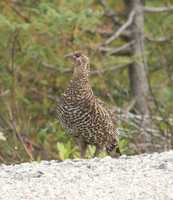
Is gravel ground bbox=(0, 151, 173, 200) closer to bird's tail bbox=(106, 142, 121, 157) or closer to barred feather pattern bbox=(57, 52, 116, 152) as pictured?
barred feather pattern bbox=(57, 52, 116, 152)

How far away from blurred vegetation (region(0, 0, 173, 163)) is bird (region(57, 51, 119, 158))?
0.73m

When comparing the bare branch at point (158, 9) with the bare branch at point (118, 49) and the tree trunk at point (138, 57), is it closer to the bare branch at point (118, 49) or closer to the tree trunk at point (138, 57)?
the tree trunk at point (138, 57)

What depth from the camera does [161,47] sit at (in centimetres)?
1700

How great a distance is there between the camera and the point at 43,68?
15094 millimetres

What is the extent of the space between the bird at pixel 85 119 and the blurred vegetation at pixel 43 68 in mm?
727

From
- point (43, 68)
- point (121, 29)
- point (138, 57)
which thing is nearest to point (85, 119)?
point (43, 68)

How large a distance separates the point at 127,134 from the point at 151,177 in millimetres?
3935

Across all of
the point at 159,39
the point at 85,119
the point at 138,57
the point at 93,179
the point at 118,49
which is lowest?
the point at 93,179

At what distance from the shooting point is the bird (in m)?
10.2

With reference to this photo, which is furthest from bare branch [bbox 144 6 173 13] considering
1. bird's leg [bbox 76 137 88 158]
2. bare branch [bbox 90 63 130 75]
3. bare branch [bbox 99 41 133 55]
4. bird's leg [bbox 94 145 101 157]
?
bird's leg [bbox 76 137 88 158]

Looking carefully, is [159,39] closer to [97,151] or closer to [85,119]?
[97,151]

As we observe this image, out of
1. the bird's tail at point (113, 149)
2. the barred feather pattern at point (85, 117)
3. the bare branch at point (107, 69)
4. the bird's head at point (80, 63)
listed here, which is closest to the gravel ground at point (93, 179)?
the barred feather pattern at point (85, 117)

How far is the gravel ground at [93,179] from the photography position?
7.71 m

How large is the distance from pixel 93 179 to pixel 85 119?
2073 mm
